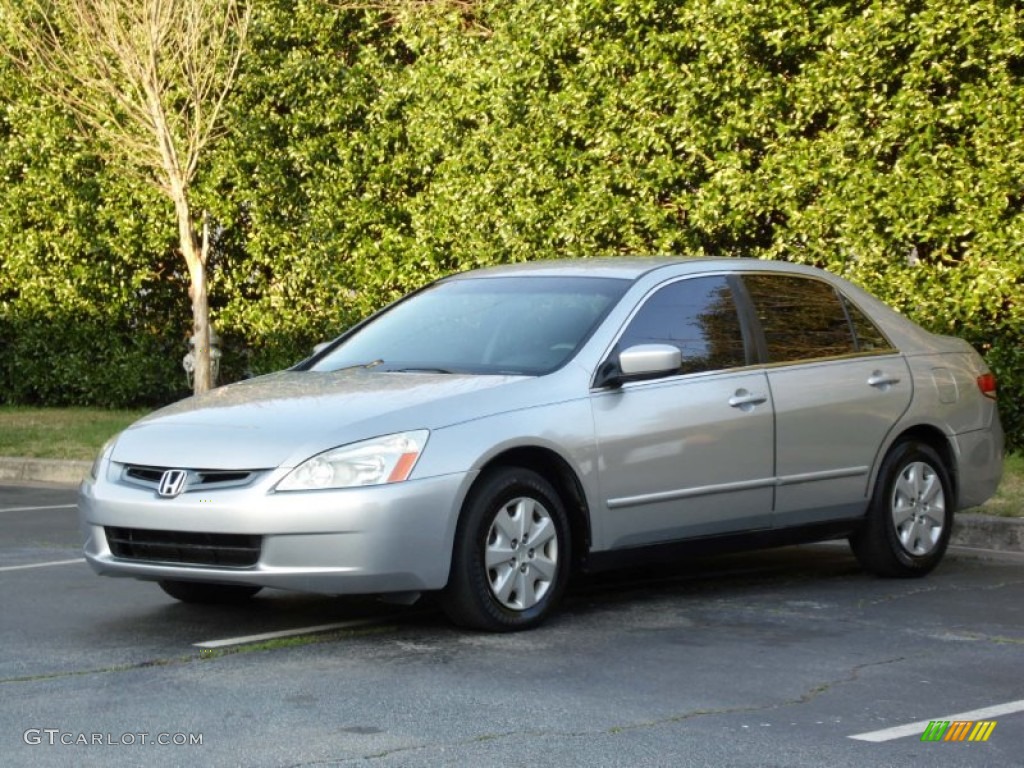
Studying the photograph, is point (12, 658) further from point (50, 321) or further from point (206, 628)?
point (50, 321)

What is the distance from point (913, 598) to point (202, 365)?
11.1m

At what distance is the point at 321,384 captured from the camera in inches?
317

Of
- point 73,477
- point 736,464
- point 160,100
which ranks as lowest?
point 73,477

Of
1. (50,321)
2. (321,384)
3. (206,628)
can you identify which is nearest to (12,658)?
(206,628)

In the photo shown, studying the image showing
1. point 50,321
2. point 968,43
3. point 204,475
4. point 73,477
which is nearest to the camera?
point 204,475

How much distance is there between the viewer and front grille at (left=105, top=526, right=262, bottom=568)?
7.18 metres

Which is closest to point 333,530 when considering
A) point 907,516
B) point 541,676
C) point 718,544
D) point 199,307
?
point 541,676

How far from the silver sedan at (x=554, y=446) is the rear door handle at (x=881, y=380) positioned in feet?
0.06

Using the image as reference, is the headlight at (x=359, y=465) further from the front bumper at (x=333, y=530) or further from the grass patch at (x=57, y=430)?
the grass patch at (x=57, y=430)

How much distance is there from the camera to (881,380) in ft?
29.9

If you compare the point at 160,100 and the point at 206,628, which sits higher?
the point at 160,100

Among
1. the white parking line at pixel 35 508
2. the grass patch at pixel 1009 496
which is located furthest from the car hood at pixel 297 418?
the white parking line at pixel 35 508

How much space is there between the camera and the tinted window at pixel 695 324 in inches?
328

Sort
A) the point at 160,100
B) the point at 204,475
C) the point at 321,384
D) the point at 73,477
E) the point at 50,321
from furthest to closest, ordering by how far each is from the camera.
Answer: the point at 50,321 → the point at 160,100 → the point at 73,477 → the point at 321,384 → the point at 204,475
